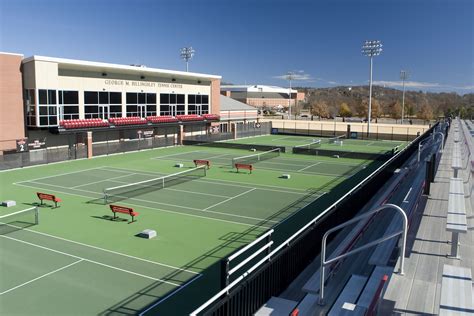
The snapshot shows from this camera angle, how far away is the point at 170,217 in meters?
19.8

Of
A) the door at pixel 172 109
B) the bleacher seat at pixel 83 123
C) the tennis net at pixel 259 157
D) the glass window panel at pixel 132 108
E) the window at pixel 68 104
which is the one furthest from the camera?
the door at pixel 172 109

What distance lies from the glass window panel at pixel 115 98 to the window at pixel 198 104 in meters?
12.5

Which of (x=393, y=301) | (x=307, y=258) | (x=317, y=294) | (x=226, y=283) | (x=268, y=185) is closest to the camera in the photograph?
(x=393, y=301)

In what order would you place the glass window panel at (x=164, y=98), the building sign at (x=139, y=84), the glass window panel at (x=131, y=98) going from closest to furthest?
the building sign at (x=139, y=84)
the glass window panel at (x=131, y=98)
the glass window panel at (x=164, y=98)

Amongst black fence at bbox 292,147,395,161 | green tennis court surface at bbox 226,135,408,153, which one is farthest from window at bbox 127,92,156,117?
black fence at bbox 292,147,395,161

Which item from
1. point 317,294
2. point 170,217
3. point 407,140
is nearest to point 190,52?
point 407,140

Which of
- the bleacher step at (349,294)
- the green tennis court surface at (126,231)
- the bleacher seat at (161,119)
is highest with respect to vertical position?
the bleacher seat at (161,119)

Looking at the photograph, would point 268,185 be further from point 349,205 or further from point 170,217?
point 349,205

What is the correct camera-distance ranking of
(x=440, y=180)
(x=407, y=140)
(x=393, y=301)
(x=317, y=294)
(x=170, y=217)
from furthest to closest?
(x=407, y=140)
(x=170, y=217)
(x=440, y=180)
(x=317, y=294)
(x=393, y=301)

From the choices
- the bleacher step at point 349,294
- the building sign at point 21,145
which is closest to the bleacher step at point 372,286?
the bleacher step at point 349,294

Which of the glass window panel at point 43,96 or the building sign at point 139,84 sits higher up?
the building sign at point 139,84

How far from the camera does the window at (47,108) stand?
37.4 metres

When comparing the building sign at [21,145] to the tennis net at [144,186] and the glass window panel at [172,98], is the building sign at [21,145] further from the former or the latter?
the glass window panel at [172,98]

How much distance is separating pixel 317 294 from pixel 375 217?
6.32 meters
